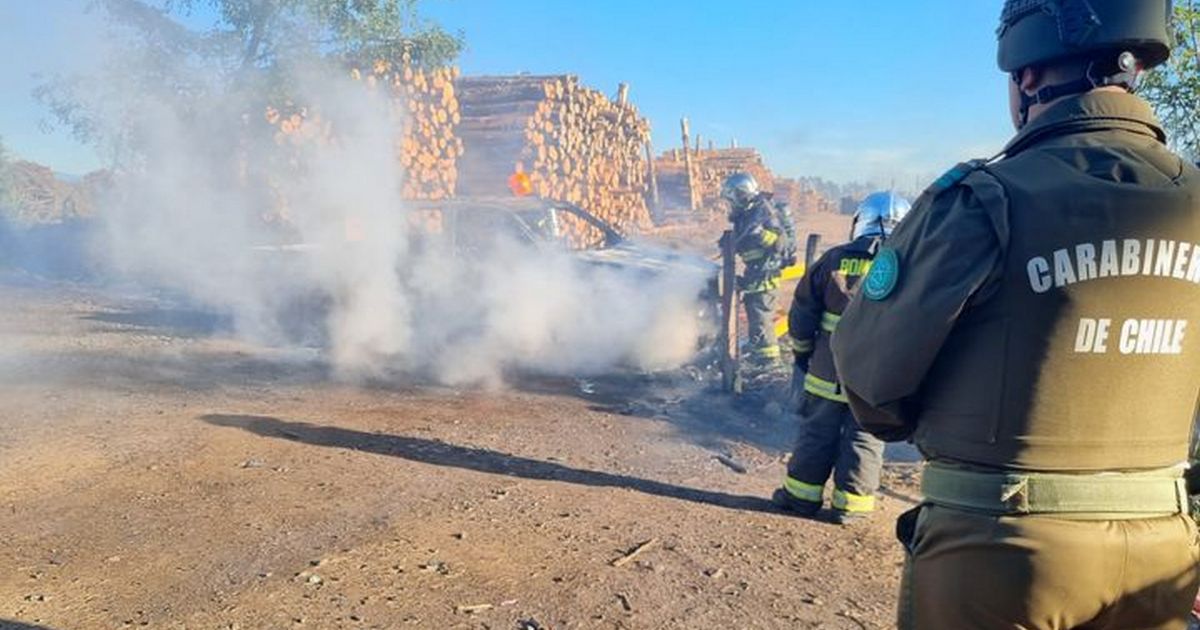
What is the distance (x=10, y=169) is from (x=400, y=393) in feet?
61.3

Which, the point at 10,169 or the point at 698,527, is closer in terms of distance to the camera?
the point at 698,527

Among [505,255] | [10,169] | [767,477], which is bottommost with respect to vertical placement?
[767,477]

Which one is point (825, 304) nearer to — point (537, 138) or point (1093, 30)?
point (1093, 30)

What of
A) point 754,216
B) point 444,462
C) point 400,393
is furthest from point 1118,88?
point 754,216

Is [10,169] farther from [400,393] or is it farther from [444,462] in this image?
[444,462]

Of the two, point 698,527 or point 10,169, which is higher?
point 10,169

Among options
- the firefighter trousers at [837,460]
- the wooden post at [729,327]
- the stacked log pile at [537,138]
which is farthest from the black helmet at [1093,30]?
the stacked log pile at [537,138]

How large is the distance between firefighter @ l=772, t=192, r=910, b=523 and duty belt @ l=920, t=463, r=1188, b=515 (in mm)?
2832

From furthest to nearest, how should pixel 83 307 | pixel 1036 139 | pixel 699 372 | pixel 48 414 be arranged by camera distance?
1. pixel 83 307
2. pixel 699 372
3. pixel 48 414
4. pixel 1036 139

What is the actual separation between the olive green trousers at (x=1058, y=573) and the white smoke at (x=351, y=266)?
6353mm

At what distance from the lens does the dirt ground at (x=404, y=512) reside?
340 cm

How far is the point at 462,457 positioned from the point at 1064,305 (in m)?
4.34

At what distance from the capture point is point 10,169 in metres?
20.3

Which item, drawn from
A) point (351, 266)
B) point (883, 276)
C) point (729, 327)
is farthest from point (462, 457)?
point (351, 266)
